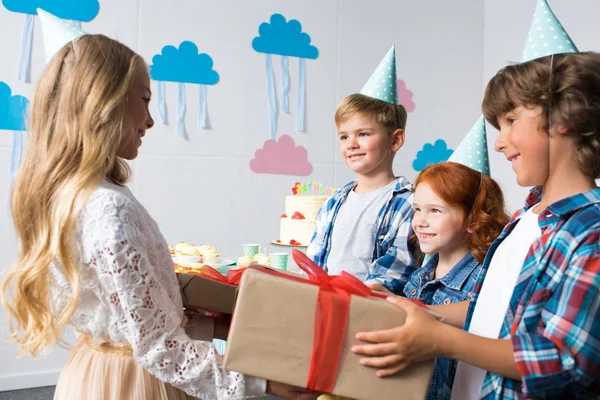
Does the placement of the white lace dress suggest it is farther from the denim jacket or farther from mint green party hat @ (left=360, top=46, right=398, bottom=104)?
mint green party hat @ (left=360, top=46, right=398, bottom=104)

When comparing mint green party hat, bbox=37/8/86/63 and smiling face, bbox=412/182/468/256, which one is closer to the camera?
mint green party hat, bbox=37/8/86/63

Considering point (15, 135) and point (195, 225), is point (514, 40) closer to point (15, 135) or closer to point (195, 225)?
point (195, 225)

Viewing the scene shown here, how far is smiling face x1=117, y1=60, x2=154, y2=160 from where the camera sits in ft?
3.60

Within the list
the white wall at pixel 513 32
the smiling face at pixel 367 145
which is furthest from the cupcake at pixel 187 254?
the white wall at pixel 513 32

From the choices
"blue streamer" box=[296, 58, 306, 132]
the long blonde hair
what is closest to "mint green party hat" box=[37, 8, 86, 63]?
the long blonde hair

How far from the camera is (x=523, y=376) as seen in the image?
864 mm

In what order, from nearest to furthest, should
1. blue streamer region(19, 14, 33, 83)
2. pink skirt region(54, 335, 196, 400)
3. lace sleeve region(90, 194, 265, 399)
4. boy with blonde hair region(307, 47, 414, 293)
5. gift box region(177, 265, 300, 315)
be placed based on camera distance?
1. lace sleeve region(90, 194, 265, 399)
2. pink skirt region(54, 335, 196, 400)
3. gift box region(177, 265, 300, 315)
4. boy with blonde hair region(307, 47, 414, 293)
5. blue streamer region(19, 14, 33, 83)

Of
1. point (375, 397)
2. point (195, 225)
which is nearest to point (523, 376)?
point (375, 397)

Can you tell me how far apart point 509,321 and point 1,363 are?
3127 millimetres

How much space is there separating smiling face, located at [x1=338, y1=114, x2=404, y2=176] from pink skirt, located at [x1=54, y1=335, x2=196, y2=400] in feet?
3.49

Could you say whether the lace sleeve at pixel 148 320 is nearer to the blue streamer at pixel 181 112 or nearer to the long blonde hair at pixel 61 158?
the long blonde hair at pixel 61 158

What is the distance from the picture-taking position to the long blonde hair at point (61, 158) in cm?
100

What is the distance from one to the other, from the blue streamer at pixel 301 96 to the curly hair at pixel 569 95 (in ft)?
9.91

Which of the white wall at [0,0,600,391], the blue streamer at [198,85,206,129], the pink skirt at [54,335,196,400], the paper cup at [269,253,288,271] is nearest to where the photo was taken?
the pink skirt at [54,335,196,400]
